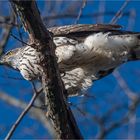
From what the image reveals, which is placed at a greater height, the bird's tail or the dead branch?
the bird's tail

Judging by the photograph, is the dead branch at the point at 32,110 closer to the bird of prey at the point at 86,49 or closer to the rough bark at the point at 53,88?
the bird of prey at the point at 86,49

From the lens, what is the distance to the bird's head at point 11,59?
6486 mm

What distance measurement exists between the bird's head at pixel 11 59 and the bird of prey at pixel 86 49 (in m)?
0.20

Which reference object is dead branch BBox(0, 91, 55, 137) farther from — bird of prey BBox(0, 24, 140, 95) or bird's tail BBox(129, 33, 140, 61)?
bird's tail BBox(129, 33, 140, 61)

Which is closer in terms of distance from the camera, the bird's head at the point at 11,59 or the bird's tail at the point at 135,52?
the bird's tail at the point at 135,52

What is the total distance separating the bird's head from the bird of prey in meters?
0.20

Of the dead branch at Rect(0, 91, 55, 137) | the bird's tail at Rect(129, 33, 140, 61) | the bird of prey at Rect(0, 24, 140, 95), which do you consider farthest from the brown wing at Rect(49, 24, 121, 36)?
the dead branch at Rect(0, 91, 55, 137)

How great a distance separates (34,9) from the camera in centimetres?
429

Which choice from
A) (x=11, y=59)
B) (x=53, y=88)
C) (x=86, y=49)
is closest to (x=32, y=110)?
(x=11, y=59)

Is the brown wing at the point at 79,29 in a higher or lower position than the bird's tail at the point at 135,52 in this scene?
higher

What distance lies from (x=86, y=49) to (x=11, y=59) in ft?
3.12

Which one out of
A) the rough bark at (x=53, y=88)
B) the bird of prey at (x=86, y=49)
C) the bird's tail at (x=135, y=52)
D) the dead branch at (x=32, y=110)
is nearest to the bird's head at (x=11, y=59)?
the bird of prey at (x=86, y=49)

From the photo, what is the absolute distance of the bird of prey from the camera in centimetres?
598

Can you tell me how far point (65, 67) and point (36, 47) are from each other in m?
1.57
